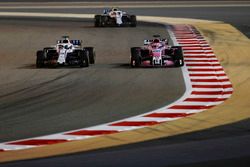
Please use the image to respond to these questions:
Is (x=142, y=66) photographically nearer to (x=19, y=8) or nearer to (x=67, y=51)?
(x=67, y=51)

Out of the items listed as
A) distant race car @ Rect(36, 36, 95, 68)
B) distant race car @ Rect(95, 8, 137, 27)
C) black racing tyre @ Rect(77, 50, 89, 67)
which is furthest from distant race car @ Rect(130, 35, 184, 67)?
distant race car @ Rect(95, 8, 137, 27)

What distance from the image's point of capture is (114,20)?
40.2 m

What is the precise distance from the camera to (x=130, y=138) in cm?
1373

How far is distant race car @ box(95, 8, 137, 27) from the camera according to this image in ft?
131

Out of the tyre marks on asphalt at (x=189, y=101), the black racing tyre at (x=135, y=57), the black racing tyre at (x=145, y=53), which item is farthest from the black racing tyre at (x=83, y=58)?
the tyre marks on asphalt at (x=189, y=101)

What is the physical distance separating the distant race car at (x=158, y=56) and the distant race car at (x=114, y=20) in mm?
15503

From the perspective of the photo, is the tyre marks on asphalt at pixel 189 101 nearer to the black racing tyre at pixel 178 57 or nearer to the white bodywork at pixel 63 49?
the black racing tyre at pixel 178 57

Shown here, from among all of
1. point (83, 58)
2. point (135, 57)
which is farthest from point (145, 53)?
point (83, 58)

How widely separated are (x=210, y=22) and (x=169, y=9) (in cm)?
1053

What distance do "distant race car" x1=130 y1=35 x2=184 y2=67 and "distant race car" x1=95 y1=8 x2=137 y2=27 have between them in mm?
Answer: 15503

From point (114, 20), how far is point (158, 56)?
16486 millimetres

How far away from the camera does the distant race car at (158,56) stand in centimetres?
2395

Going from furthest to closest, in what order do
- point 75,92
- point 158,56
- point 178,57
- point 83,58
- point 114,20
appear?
1. point 114,20
2. point 83,58
3. point 178,57
4. point 158,56
5. point 75,92

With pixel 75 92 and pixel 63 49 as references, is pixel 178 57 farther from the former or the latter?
pixel 75 92
